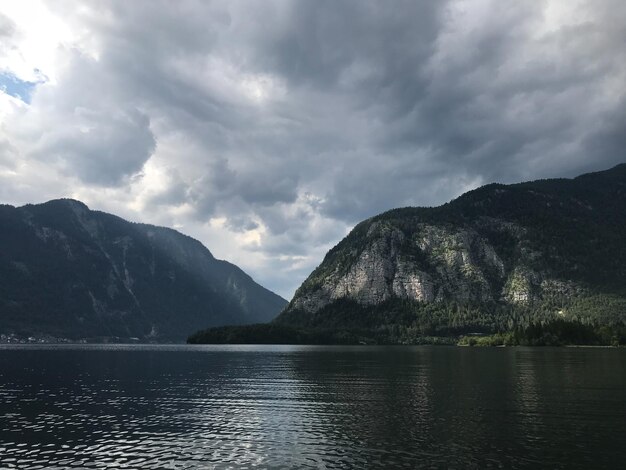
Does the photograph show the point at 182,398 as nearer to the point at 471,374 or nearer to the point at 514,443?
the point at 514,443

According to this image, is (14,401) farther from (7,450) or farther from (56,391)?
(7,450)

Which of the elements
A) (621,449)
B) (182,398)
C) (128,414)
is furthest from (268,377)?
(621,449)

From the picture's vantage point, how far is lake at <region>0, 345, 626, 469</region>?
43062mm

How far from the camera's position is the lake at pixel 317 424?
141 feet

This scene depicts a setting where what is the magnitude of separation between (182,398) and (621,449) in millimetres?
62607

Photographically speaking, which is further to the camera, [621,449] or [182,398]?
[182,398]

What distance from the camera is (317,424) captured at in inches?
2319

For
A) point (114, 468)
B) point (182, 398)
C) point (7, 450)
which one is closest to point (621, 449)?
point (114, 468)

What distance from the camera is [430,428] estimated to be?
55344 millimetres

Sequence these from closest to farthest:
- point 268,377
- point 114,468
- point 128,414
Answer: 1. point 114,468
2. point 128,414
3. point 268,377

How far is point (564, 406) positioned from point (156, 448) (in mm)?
55753

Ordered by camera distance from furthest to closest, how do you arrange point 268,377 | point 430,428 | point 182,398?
point 268,377 < point 182,398 < point 430,428

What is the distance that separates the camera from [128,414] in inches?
2586

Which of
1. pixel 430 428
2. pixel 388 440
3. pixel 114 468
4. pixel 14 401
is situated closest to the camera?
pixel 114 468
